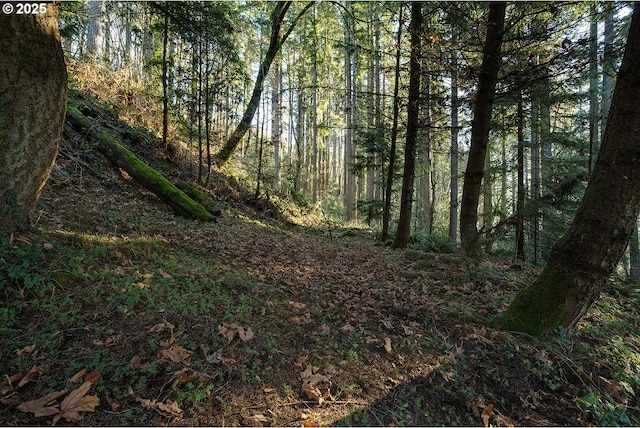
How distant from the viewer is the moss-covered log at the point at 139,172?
8258mm

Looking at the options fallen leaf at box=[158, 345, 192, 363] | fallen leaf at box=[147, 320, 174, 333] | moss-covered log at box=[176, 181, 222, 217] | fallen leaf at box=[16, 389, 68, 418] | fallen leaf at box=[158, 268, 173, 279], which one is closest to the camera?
fallen leaf at box=[16, 389, 68, 418]

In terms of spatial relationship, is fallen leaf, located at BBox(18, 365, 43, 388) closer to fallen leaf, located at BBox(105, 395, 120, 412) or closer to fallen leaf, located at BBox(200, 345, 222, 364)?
fallen leaf, located at BBox(105, 395, 120, 412)

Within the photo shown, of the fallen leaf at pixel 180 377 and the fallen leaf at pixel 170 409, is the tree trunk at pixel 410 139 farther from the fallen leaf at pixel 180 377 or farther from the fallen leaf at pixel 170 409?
the fallen leaf at pixel 170 409

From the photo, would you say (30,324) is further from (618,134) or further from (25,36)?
(618,134)

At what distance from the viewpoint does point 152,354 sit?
112 inches

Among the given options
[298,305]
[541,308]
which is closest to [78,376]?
[298,305]

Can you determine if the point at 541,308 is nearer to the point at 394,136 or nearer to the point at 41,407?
the point at 41,407

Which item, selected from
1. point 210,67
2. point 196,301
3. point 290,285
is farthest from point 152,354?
point 210,67

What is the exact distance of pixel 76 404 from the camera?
2.28 meters

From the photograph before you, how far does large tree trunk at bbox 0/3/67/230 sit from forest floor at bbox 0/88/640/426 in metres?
0.54

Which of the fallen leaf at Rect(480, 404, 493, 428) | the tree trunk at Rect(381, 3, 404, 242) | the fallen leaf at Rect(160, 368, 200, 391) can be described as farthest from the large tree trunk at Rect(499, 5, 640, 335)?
the tree trunk at Rect(381, 3, 404, 242)

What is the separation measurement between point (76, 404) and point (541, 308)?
4649 mm

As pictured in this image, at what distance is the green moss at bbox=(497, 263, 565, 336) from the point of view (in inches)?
143

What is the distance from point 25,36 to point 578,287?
6.98 m
